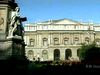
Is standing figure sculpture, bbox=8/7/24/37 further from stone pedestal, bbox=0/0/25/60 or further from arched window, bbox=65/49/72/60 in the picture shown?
arched window, bbox=65/49/72/60

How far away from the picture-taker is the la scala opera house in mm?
82938

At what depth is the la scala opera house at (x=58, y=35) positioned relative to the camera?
8294cm

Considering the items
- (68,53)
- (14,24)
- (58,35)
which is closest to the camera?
(14,24)

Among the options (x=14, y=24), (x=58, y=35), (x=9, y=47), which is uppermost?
(x=58, y=35)

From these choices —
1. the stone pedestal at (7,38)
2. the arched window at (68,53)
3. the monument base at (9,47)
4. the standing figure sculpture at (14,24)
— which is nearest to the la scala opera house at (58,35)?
the arched window at (68,53)

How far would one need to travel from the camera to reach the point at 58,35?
84.2 m

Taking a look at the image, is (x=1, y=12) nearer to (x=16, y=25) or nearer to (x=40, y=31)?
(x=16, y=25)

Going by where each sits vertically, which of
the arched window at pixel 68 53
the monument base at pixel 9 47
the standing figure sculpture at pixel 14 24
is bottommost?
the arched window at pixel 68 53

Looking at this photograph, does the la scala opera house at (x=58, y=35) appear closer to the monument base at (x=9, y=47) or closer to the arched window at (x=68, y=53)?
the arched window at (x=68, y=53)

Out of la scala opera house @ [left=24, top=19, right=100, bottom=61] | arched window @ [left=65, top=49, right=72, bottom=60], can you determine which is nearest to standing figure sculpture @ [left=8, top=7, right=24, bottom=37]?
arched window @ [left=65, top=49, right=72, bottom=60]

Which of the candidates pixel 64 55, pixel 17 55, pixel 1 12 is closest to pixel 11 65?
pixel 17 55

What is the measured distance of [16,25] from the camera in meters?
19.0

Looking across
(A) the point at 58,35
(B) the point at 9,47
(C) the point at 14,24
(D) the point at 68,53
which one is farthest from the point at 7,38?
(A) the point at 58,35

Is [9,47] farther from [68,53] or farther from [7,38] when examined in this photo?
[68,53]
